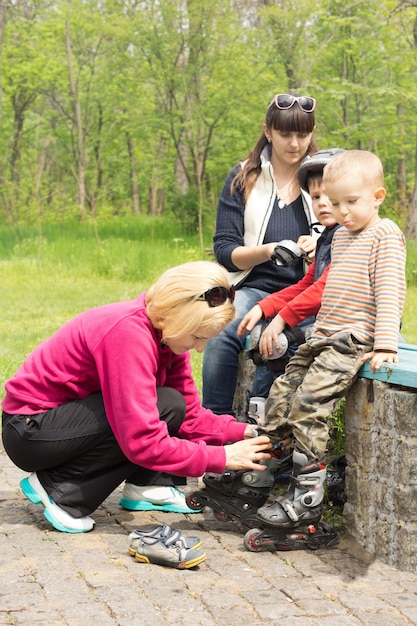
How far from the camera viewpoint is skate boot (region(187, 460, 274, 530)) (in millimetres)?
3551

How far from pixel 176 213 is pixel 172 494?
534 inches

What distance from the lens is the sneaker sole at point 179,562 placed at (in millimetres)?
3094

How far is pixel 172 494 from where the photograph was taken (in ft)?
12.4

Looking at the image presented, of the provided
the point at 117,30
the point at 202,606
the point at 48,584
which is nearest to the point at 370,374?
the point at 202,606

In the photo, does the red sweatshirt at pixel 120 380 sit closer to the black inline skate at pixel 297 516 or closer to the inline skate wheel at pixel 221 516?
the black inline skate at pixel 297 516

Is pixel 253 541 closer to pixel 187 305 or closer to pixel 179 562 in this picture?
pixel 179 562

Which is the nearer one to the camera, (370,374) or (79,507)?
(370,374)

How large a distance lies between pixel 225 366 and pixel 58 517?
1204 mm

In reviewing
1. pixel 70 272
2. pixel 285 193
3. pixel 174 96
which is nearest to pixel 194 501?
pixel 285 193

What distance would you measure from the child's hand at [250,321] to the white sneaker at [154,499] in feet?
2.58

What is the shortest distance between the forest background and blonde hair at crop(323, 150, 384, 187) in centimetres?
690

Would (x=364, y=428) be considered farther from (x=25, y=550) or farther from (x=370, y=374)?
(x=25, y=550)

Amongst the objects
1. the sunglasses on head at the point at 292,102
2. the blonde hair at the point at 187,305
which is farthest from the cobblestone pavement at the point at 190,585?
the sunglasses on head at the point at 292,102

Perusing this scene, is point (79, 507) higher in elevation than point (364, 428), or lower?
lower
